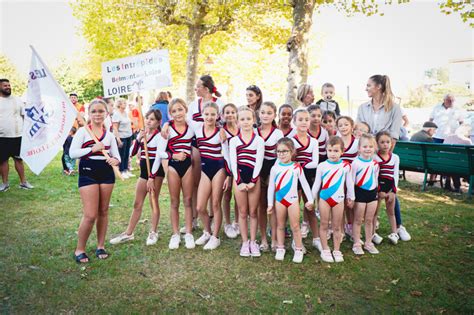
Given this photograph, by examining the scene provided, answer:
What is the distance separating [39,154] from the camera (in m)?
4.08

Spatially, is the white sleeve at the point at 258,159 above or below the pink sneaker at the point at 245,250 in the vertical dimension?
above

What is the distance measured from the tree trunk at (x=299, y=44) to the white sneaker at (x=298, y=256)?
6563 millimetres

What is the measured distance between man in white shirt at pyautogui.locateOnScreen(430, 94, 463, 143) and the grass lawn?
4.62 metres

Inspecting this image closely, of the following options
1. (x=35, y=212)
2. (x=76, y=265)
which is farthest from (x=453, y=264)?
(x=35, y=212)

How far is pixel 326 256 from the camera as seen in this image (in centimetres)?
450

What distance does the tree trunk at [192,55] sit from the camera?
49.6 feet

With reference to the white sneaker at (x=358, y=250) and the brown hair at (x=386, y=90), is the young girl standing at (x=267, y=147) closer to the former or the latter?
the white sneaker at (x=358, y=250)

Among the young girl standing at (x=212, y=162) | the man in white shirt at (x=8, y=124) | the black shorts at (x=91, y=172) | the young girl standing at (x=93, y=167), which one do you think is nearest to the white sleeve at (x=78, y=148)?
the young girl standing at (x=93, y=167)

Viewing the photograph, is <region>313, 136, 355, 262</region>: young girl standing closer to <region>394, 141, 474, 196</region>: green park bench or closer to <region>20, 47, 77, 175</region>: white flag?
<region>20, 47, 77, 175</region>: white flag

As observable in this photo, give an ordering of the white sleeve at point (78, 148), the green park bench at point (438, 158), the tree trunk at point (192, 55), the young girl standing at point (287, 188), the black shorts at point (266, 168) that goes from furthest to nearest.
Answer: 1. the tree trunk at point (192, 55)
2. the green park bench at point (438, 158)
3. the black shorts at point (266, 168)
4. the young girl standing at point (287, 188)
5. the white sleeve at point (78, 148)

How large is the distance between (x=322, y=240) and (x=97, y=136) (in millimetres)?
3031

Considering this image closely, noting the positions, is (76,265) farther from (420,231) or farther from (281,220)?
(420,231)

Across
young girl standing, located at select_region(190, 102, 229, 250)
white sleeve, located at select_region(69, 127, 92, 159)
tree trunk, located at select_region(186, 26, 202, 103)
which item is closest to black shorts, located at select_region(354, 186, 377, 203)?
young girl standing, located at select_region(190, 102, 229, 250)

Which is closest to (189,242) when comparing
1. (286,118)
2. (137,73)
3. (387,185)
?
(286,118)
